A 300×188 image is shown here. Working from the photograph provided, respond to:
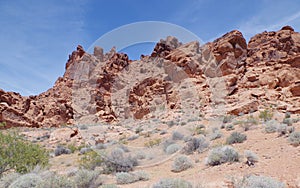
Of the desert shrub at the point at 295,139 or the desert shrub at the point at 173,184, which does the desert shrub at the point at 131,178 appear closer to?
the desert shrub at the point at 173,184

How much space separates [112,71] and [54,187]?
33.7 m

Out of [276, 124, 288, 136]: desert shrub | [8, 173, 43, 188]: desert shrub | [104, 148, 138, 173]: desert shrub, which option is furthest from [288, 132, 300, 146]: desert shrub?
[8, 173, 43, 188]: desert shrub

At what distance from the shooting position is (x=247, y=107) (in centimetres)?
1599

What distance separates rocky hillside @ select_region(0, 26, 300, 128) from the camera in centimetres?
2004

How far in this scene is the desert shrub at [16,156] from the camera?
6062 millimetres

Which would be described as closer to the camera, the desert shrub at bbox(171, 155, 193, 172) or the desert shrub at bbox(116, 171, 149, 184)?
the desert shrub at bbox(116, 171, 149, 184)

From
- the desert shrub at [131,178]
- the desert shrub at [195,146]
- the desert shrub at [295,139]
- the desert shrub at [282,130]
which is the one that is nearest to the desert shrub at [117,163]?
the desert shrub at [131,178]

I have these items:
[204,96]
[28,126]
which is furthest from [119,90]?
[204,96]

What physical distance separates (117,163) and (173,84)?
21394 millimetres

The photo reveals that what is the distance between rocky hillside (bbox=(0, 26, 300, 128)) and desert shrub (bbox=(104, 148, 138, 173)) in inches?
451

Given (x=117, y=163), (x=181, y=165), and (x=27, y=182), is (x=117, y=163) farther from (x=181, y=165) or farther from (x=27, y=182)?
(x=27, y=182)

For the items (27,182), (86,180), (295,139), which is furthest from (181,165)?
(27,182)

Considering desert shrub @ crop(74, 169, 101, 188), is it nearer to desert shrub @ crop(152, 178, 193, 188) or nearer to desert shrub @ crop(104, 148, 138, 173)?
desert shrub @ crop(104, 148, 138, 173)

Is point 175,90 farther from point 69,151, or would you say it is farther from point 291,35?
point 69,151
